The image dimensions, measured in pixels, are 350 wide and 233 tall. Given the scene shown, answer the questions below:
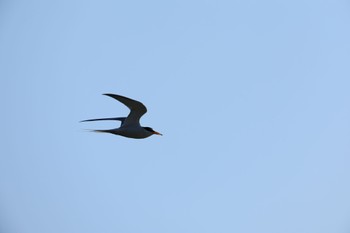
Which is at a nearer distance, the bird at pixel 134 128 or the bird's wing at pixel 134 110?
the bird's wing at pixel 134 110

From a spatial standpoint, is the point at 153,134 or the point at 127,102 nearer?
the point at 127,102

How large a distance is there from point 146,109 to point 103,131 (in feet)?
5.21

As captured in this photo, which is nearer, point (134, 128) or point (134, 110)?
point (134, 110)

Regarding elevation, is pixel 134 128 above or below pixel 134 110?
below

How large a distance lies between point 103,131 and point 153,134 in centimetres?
186

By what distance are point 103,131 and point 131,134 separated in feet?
3.84

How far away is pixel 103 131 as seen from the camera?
18.3m

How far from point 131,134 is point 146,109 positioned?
3.33 ft

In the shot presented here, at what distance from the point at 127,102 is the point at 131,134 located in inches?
56.1

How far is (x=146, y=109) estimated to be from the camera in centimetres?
1878

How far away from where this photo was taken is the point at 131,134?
62.6ft

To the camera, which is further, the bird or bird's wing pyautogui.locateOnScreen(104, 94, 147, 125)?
the bird

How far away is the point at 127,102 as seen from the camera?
1811 cm
